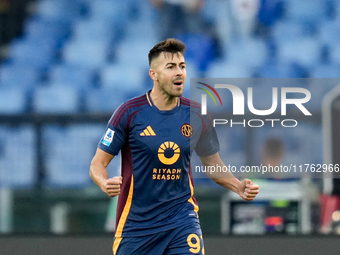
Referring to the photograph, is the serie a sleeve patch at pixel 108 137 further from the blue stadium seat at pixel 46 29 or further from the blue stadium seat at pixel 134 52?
the blue stadium seat at pixel 46 29

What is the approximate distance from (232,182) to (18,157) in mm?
2779

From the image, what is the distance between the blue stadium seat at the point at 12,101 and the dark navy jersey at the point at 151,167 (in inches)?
92.8

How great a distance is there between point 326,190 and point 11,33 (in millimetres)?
3594

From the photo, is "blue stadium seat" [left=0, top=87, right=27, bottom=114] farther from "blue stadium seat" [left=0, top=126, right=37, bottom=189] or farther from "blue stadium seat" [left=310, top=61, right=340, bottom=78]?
"blue stadium seat" [left=310, top=61, right=340, bottom=78]

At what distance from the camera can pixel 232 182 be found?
12.2 feet

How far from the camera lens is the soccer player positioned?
11.6ft

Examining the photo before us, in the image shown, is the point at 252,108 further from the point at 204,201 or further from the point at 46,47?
the point at 46,47

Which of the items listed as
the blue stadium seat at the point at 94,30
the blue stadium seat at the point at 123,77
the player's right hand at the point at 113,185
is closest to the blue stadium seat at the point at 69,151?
the blue stadium seat at the point at 123,77

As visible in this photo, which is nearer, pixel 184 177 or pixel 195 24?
pixel 184 177

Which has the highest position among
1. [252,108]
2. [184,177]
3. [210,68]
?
[210,68]

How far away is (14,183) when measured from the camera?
567 centimetres

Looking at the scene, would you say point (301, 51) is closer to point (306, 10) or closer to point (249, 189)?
point (306, 10)

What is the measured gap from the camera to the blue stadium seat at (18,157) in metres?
5.68

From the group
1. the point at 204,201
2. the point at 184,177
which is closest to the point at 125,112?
the point at 184,177
